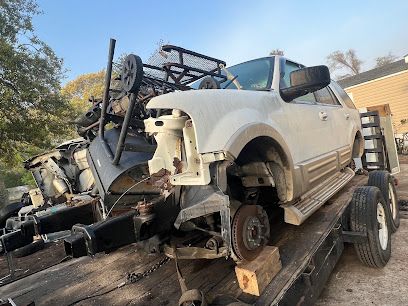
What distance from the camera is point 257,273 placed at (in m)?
2.18

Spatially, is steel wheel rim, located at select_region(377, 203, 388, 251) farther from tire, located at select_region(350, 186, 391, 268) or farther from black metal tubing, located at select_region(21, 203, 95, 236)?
black metal tubing, located at select_region(21, 203, 95, 236)

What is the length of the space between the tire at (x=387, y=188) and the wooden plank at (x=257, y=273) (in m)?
2.36

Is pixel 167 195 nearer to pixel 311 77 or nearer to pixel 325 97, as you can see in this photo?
pixel 311 77

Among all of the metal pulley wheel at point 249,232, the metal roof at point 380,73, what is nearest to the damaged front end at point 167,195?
the metal pulley wheel at point 249,232

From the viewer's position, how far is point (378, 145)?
20.8 feet

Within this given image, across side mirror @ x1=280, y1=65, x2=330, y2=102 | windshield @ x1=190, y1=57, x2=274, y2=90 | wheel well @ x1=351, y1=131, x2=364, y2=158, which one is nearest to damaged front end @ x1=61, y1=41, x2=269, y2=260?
windshield @ x1=190, y1=57, x2=274, y2=90

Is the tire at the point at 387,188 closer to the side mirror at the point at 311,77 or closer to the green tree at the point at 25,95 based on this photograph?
the side mirror at the point at 311,77

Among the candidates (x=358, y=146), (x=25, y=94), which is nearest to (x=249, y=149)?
(x=358, y=146)

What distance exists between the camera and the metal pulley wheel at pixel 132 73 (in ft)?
7.89

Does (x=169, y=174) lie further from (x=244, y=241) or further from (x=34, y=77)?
(x=34, y=77)

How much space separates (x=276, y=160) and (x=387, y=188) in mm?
2172

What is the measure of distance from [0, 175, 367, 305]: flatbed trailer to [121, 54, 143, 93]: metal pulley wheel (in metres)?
1.54

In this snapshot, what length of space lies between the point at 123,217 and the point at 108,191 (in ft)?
2.37

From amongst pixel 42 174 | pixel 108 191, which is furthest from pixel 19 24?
pixel 108 191
